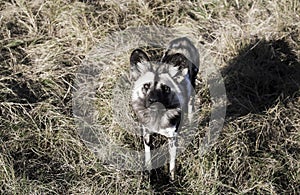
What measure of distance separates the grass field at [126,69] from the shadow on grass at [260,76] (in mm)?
11

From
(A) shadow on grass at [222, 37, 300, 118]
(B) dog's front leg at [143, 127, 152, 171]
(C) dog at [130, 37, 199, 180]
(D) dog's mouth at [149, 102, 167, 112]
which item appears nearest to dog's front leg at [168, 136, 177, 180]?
(C) dog at [130, 37, 199, 180]

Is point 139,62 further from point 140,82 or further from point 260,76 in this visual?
point 260,76

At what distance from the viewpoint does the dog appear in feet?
14.0

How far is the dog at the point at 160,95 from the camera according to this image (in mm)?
4258

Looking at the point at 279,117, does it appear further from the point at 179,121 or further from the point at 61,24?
the point at 61,24

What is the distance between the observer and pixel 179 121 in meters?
4.57

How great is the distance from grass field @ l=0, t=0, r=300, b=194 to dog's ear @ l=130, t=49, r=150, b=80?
763 mm

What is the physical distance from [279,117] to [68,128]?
2075 millimetres

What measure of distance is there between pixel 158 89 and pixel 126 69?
1508 mm

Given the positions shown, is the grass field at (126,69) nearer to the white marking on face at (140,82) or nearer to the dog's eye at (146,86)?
the white marking on face at (140,82)

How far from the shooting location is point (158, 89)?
13.8 ft

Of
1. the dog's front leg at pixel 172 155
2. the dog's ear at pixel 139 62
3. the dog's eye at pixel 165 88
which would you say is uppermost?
the dog's ear at pixel 139 62

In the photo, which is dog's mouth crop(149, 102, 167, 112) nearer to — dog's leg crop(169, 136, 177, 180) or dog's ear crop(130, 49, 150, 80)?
dog's ear crop(130, 49, 150, 80)

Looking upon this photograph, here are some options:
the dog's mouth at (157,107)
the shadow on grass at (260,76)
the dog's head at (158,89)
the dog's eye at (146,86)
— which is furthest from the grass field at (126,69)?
the dog's eye at (146,86)
